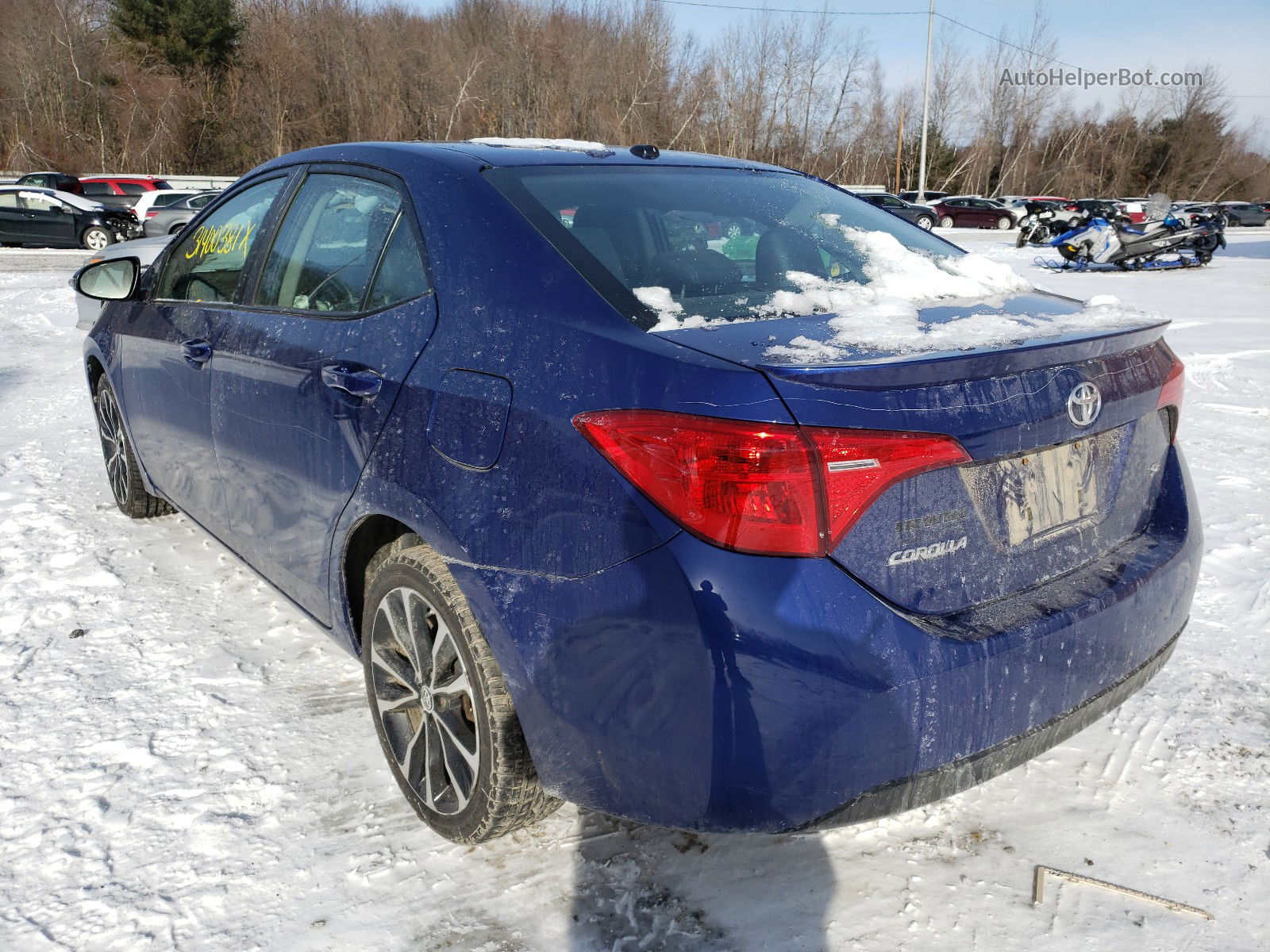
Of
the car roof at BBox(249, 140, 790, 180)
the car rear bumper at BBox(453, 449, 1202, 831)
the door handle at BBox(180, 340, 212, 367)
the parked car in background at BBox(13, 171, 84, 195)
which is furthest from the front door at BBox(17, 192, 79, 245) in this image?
the car rear bumper at BBox(453, 449, 1202, 831)

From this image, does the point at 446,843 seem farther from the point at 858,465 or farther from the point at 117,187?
the point at 117,187

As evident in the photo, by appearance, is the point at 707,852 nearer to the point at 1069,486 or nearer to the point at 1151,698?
the point at 1069,486

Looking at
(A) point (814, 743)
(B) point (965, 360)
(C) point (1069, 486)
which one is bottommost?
(A) point (814, 743)

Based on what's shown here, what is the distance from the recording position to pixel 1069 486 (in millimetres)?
2061

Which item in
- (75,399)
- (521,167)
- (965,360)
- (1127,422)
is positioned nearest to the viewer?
(965,360)

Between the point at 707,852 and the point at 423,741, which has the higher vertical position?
the point at 423,741

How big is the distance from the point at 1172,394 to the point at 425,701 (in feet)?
6.31

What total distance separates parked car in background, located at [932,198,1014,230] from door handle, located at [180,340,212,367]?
4181 cm

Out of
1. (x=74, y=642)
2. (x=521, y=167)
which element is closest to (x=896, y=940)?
(x=521, y=167)

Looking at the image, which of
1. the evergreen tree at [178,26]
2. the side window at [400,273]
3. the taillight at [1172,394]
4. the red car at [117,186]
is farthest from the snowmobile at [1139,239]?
the evergreen tree at [178,26]

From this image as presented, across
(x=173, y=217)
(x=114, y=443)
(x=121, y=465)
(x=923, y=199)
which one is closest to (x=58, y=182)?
(x=173, y=217)

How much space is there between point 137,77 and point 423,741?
174ft

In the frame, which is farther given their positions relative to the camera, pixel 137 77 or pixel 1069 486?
pixel 137 77

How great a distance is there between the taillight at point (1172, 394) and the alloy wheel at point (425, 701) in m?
1.72
